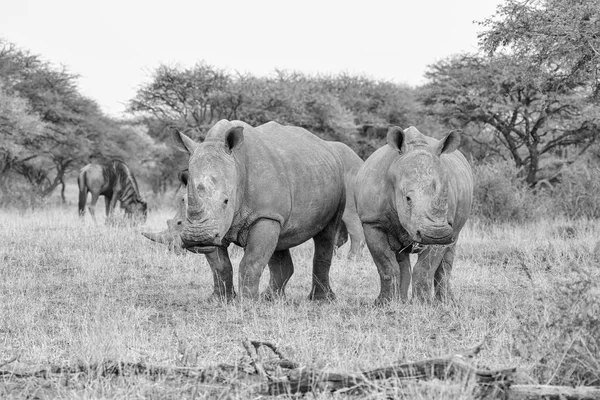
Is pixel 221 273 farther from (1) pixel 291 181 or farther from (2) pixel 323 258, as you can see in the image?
(2) pixel 323 258

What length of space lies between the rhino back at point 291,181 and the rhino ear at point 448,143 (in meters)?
1.36

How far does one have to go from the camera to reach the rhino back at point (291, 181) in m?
7.43

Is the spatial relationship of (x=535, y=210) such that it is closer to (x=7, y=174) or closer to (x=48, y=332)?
(x=48, y=332)

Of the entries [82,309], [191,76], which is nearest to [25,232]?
[82,309]

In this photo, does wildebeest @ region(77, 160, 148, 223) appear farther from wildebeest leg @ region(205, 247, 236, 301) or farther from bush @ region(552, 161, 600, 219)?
wildebeest leg @ region(205, 247, 236, 301)

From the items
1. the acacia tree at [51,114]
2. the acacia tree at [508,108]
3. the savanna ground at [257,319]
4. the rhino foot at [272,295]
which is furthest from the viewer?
the acacia tree at [51,114]

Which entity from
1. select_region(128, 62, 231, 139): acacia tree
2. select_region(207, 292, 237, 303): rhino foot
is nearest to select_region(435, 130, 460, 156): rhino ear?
select_region(207, 292, 237, 303): rhino foot

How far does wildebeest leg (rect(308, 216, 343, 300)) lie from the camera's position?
332 inches

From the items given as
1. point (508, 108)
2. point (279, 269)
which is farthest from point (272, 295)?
point (508, 108)

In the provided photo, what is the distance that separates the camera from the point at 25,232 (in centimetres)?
1364

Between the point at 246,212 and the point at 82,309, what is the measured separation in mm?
1717

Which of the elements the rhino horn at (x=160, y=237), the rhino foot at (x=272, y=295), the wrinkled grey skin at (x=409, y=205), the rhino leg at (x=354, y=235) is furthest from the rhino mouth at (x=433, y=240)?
the rhino horn at (x=160, y=237)

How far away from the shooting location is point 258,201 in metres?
7.38

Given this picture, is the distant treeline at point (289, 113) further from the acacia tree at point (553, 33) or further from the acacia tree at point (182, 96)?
the acacia tree at point (553, 33)
